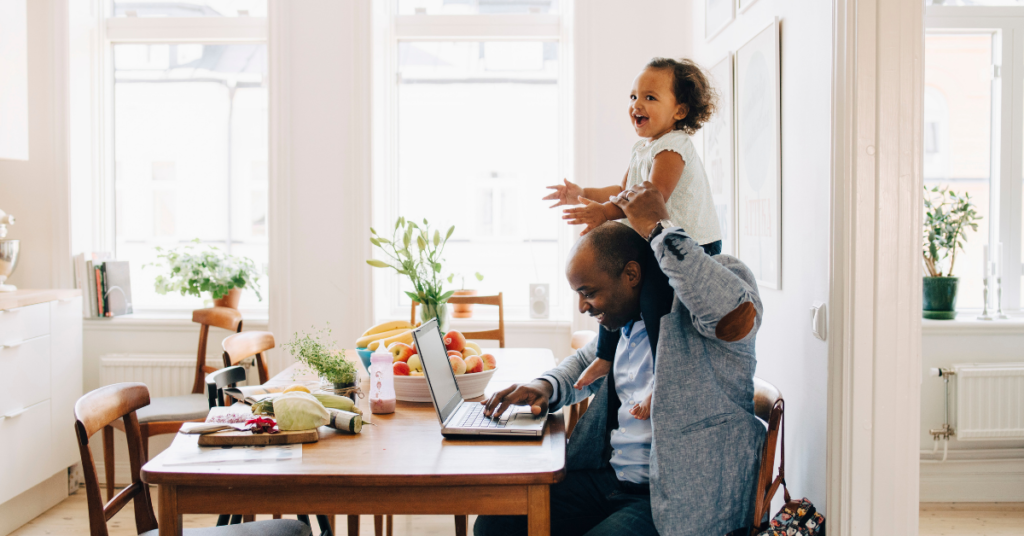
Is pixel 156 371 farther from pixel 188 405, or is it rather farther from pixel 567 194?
pixel 567 194

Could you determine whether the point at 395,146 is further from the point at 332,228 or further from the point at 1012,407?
the point at 1012,407

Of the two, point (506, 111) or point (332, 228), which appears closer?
point (332, 228)

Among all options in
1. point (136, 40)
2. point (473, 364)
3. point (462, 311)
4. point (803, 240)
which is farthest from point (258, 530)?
point (136, 40)

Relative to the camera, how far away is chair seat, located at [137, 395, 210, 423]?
109 inches

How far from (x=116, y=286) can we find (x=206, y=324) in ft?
2.27

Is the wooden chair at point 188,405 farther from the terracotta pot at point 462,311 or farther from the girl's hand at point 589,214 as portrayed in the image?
the girl's hand at point 589,214

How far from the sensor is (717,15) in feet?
8.80

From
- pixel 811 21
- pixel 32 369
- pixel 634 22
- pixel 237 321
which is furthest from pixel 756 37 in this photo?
pixel 32 369

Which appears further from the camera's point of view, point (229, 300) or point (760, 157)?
point (229, 300)

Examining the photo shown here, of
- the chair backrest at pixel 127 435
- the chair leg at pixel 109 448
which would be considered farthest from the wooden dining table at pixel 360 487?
the chair leg at pixel 109 448

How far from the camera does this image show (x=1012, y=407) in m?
2.97

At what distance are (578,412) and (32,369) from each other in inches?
89.1

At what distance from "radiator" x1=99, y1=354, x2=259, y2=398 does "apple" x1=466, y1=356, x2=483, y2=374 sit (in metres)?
1.86

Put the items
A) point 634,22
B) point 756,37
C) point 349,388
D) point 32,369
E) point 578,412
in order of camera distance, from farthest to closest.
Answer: point 634,22
point 32,369
point 578,412
point 756,37
point 349,388
